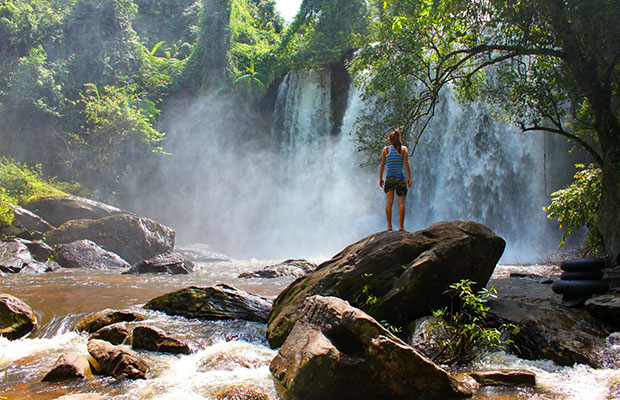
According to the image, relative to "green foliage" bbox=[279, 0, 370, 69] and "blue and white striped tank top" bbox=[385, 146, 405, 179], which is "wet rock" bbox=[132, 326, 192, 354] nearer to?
"blue and white striped tank top" bbox=[385, 146, 405, 179]

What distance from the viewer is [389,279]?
18.8ft

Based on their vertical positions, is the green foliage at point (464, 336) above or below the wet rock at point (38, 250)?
above

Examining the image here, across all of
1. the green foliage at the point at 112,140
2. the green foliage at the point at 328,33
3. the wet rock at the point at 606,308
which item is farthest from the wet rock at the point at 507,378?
the green foliage at the point at 112,140

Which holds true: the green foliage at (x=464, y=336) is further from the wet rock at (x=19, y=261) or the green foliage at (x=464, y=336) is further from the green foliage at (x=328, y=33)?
the green foliage at (x=328, y=33)

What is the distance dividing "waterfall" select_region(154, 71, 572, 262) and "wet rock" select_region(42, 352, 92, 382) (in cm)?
1384

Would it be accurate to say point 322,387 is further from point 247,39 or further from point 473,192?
point 247,39

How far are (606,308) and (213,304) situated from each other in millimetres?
5511

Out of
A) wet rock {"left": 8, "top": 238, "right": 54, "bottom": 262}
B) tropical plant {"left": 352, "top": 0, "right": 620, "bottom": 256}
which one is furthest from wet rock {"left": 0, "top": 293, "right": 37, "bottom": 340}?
wet rock {"left": 8, "top": 238, "right": 54, "bottom": 262}

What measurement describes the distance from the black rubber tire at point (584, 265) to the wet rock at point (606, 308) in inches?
26.9

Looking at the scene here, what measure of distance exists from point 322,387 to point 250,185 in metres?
25.4

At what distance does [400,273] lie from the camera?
579cm

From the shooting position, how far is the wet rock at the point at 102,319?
19.9 ft

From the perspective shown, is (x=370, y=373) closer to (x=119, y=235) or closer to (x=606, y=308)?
(x=606, y=308)

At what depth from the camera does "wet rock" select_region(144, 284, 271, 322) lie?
22.3 feet
